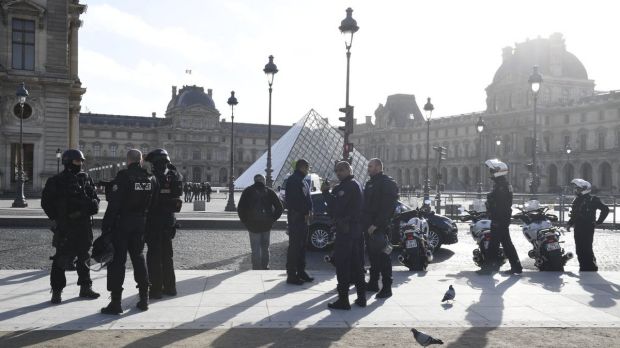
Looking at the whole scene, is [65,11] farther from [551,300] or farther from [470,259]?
[551,300]

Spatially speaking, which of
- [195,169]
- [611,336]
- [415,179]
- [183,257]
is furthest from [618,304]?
[195,169]

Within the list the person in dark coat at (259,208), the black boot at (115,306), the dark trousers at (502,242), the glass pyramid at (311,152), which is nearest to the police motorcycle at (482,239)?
the dark trousers at (502,242)

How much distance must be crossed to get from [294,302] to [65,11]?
2662 cm

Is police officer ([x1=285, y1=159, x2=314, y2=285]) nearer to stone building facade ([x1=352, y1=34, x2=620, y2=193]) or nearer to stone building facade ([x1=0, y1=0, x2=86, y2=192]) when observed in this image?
stone building facade ([x1=0, y1=0, x2=86, y2=192])

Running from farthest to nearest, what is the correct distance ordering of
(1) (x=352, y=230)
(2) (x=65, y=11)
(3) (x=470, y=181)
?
(3) (x=470, y=181) → (2) (x=65, y=11) → (1) (x=352, y=230)

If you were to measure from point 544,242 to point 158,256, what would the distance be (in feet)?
18.3

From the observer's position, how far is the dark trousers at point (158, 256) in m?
6.38

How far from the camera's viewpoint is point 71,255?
20.1ft

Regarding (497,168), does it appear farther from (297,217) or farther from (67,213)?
(67,213)

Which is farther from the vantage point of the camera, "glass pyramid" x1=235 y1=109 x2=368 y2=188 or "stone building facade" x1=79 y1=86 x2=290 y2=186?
"stone building facade" x1=79 y1=86 x2=290 y2=186

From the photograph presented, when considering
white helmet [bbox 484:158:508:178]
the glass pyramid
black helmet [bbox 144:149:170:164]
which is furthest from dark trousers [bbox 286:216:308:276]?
the glass pyramid

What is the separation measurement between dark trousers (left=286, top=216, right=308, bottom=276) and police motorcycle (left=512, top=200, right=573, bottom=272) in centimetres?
365

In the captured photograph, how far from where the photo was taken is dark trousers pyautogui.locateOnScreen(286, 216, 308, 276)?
7.57 m

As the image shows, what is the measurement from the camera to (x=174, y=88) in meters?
103
